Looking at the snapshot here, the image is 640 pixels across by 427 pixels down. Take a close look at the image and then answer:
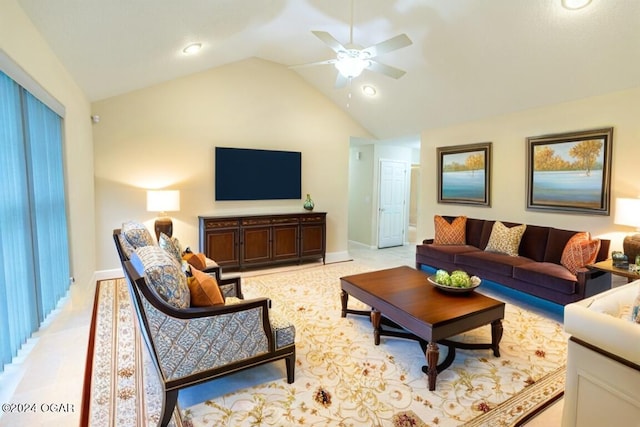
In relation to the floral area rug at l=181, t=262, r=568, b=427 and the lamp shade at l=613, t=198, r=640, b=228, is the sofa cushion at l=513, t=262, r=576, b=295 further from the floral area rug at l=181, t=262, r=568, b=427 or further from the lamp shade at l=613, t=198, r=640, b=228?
the lamp shade at l=613, t=198, r=640, b=228

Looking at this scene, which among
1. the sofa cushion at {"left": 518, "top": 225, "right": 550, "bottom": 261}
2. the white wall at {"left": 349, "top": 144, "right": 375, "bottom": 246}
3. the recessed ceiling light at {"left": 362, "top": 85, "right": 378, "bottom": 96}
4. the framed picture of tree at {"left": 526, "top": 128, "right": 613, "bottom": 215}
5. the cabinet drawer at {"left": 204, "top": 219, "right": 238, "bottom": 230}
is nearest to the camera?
the framed picture of tree at {"left": 526, "top": 128, "right": 613, "bottom": 215}

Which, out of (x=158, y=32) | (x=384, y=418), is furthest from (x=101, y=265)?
(x=384, y=418)

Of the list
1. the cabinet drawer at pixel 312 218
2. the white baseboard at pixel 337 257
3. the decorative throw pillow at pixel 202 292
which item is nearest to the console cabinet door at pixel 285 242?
the cabinet drawer at pixel 312 218

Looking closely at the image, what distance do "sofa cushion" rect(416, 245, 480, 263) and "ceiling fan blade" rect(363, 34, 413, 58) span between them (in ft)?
9.96

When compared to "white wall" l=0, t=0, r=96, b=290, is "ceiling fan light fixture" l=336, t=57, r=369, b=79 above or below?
above

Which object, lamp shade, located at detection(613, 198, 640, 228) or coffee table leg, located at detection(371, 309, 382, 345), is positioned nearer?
coffee table leg, located at detection(371, 309, 382, 345)

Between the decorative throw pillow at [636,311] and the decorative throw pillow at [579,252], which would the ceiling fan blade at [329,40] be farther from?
the decorative throw pillow at [579,252]

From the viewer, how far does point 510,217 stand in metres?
4.88

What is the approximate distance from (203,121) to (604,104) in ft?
17.2

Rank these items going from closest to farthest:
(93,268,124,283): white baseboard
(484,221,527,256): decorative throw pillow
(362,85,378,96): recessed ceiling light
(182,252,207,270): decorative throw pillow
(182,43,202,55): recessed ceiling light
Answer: (182,252,207,270): decorative throw pillow, (182,43,202,55): recessed ceiling light, (484,221,527,256): decorative throw pillow, (93,268,124,283): white baseboard, (362,85,378,96): recessed ceiling light

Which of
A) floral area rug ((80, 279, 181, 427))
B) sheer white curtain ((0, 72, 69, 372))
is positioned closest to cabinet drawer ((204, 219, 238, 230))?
floral area rug ((80, 279, 181, 427))

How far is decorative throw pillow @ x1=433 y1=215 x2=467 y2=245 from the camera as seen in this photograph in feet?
17.0

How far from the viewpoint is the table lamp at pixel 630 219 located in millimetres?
3242

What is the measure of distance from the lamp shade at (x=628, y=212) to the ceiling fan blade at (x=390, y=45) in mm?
2725
